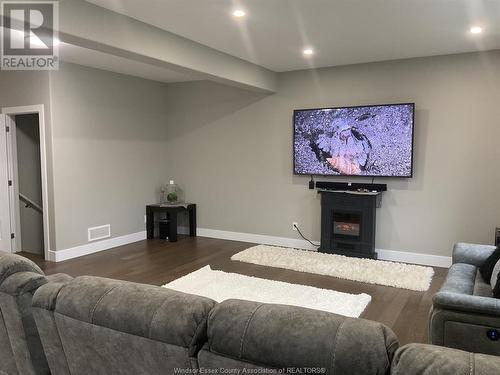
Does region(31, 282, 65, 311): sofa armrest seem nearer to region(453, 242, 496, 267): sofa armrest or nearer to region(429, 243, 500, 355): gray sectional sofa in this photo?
region(429, 243, 500, 355): gray sectional sofa

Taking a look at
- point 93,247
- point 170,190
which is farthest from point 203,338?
point 170,190

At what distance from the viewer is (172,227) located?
6430 mm

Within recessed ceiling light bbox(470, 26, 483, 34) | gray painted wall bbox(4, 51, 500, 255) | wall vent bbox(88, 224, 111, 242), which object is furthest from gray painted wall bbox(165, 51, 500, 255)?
wall vent bbox(88, 224, 111, 242)

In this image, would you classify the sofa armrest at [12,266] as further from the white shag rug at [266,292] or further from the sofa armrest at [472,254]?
the sofa armrest at [472,254]

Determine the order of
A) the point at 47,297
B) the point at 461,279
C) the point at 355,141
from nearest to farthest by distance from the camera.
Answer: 1. the point at 47,297
2. the point at 461,279
3. the point at 355,141

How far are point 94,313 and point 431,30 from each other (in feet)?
12.7

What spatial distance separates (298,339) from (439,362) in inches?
14.3

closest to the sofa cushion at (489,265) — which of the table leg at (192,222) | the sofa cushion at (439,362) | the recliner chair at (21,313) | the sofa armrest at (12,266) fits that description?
the sofa cushion at (439,362)

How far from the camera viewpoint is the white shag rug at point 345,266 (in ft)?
14.5

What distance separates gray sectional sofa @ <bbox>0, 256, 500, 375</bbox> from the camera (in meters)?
1.08

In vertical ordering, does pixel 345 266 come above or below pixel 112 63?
below

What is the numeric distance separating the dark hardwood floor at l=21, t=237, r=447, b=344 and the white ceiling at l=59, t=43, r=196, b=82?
245cm

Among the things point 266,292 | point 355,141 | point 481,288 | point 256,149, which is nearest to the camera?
point 481,288

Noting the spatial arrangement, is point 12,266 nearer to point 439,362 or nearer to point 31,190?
point 439,362
